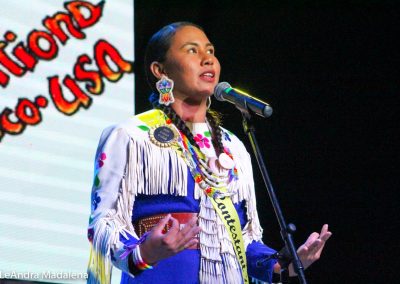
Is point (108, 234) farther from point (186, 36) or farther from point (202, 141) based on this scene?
point (186, 36)

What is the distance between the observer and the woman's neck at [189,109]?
289cm

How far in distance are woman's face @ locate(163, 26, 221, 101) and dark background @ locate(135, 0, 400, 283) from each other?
163 cm

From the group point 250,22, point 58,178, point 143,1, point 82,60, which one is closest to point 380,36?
point 250,22

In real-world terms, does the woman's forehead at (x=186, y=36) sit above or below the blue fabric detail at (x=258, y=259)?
above

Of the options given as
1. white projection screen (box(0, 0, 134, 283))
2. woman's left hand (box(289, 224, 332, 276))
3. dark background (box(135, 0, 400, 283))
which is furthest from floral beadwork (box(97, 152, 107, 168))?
dark background (box(135, 0, 400, 283))

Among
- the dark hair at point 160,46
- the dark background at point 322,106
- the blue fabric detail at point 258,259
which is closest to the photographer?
the blue fabric detail at point 258,259

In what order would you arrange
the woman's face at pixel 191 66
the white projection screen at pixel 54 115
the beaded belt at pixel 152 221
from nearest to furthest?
1. the beaded belt at pixel 152 221
2. the woman's face at pixel 191 66
3. the white projection screen at pixel 54 115

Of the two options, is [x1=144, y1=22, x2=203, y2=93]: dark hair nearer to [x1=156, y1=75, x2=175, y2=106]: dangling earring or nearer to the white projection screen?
[x1=156, y1=75, x2=175, y2=106]: dangling earring

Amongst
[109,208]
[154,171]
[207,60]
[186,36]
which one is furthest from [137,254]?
[186,36]

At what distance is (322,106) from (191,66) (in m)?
2.08

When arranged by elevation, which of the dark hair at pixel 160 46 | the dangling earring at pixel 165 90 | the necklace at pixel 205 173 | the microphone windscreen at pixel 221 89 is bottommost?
the necklace at pixel 205 173

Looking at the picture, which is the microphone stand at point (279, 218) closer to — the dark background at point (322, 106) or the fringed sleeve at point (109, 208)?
the fringed sleeve at point (109, 208)

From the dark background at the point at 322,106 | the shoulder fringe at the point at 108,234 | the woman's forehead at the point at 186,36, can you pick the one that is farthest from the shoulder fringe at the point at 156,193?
the dark background at the point at 322,106

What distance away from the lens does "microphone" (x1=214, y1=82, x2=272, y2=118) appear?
7.82 ft
